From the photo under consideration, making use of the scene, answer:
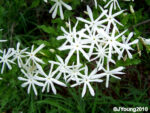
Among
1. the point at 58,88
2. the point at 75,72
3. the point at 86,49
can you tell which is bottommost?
the point at 58,88

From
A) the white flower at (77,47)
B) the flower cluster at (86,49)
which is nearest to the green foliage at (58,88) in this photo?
the flower cluster at (86,49)

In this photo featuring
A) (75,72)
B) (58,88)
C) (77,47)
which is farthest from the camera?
(58,88)

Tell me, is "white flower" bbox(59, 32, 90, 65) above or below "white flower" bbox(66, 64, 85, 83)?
above

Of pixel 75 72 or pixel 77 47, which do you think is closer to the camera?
pixel 77 47

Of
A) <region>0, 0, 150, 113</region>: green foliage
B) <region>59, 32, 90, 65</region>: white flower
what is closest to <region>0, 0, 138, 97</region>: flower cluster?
<region>59, 32, 90, 65</region>: white flower

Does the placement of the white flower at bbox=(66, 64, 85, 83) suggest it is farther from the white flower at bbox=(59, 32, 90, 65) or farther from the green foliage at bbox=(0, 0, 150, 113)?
the green foliage at bbox=(0, 0, 150, 113)

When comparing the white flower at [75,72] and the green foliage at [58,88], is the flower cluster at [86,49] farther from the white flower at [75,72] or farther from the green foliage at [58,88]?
the green foliage at [58,88]

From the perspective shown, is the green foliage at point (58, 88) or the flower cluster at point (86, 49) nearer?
the flower cluster at point (86, 49)

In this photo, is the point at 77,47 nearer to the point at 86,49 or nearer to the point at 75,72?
the point at 86,49

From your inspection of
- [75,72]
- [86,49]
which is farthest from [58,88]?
[86,49]

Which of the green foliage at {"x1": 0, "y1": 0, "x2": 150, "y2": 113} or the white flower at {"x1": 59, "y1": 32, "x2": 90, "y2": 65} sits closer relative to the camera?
the white flower at {"x1": 59, "y1": 32, "x2": 90, "y2": 65}

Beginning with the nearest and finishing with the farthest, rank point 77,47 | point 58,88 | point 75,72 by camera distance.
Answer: point 77,47, point 75,72, point 58,88
